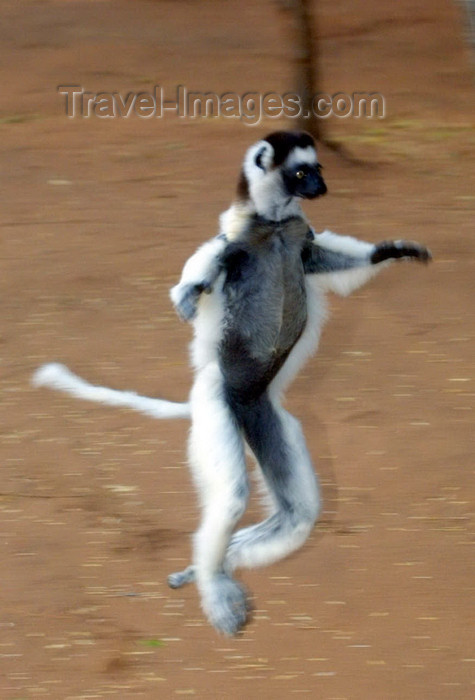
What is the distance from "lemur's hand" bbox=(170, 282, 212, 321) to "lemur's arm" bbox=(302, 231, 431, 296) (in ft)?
2.23

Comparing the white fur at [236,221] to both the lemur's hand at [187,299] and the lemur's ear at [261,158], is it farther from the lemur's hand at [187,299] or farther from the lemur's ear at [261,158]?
the lemur's hand at [187,299]

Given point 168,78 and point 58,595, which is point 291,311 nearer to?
point 58,595

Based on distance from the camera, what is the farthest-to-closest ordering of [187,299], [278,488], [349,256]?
[349,256] < [278,488] < [187,299]

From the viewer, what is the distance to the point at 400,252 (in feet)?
14.3

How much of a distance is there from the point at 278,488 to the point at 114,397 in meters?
0.98

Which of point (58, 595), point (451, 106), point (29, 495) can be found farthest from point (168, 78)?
point (58, 595)

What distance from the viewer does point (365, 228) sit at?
8.44 m

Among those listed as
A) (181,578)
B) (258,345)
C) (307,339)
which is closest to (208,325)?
(258,345)

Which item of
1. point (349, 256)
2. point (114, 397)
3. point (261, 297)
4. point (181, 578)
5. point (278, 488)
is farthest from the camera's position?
point (114, 397)

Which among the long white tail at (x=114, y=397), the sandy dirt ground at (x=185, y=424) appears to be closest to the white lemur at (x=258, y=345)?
the long white tail at (x=114, y=397)

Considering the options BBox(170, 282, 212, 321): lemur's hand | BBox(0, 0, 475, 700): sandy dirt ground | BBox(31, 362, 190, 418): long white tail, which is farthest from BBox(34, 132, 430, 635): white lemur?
BBox(0, 0, 475, 700): sandy dirt ground

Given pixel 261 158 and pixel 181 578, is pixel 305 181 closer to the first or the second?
pixel 261 158

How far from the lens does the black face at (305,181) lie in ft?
13.4

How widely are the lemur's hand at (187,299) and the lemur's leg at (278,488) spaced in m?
0.71
